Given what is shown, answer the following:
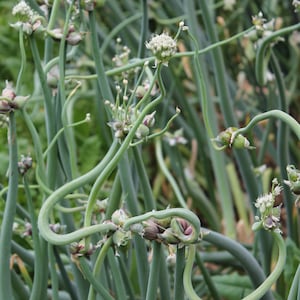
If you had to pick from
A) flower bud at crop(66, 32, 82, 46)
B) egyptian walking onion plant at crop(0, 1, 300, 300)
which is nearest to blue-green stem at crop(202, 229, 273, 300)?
egyptian walking onion plant at crop(0, 1, 300, 300)

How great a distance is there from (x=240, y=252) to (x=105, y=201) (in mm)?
134

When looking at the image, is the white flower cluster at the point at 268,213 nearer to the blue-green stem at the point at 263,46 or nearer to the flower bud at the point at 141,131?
the flower bud at the point at 141,131

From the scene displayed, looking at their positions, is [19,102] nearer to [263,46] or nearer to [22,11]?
[22,11]

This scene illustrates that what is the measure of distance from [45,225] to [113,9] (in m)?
0.90

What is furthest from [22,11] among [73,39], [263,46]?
[263,46]

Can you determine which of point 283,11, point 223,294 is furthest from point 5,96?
point 283,11

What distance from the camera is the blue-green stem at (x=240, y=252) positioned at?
25.4 inches

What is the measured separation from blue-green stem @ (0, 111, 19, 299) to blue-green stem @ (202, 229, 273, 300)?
0.16 m

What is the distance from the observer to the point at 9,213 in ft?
2.03

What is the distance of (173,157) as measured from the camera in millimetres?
1195

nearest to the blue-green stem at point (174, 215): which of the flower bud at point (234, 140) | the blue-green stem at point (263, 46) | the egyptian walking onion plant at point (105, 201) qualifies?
the egyptian walking onion plant at point (105, 201)

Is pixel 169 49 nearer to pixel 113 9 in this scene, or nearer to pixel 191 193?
pixel 191 193

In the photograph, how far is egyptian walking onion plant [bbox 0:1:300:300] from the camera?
0.50m

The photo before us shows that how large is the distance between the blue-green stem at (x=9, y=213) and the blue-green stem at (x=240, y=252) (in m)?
0.16
